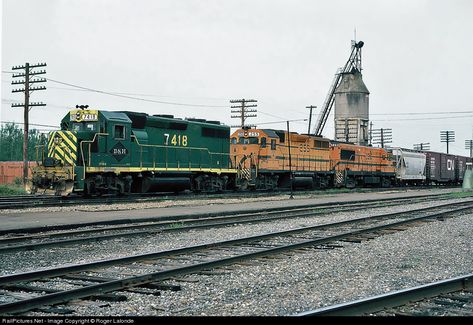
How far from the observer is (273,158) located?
2827 cm

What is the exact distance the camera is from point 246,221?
13.6 meters

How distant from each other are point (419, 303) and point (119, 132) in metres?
16.3

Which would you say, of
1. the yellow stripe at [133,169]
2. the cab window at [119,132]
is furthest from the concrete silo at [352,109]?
the cab window at [119,132]

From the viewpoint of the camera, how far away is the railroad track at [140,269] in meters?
5.39

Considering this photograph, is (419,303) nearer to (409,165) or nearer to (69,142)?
(69,142)

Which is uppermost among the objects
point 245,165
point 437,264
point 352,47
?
point 352,47

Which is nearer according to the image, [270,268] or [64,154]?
[270,268]

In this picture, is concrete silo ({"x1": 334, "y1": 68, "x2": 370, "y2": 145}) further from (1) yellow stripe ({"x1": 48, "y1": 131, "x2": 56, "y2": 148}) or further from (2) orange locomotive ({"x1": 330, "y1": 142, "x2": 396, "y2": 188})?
(1) yellow stripe ({"x1": 48, "y1": 131, "x2": 56, "y2": 148})

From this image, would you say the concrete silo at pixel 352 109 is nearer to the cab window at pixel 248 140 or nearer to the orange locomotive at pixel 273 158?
the orange locomotive at pixel 273 158

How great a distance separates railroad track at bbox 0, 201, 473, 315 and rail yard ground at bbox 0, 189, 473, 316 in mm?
97

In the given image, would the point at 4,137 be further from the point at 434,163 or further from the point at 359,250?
the point at 359,250

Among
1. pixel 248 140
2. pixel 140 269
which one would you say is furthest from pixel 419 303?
pixel 248 140

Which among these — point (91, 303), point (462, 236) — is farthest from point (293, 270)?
point (462, 236)

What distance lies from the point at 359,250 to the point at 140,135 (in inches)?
534
